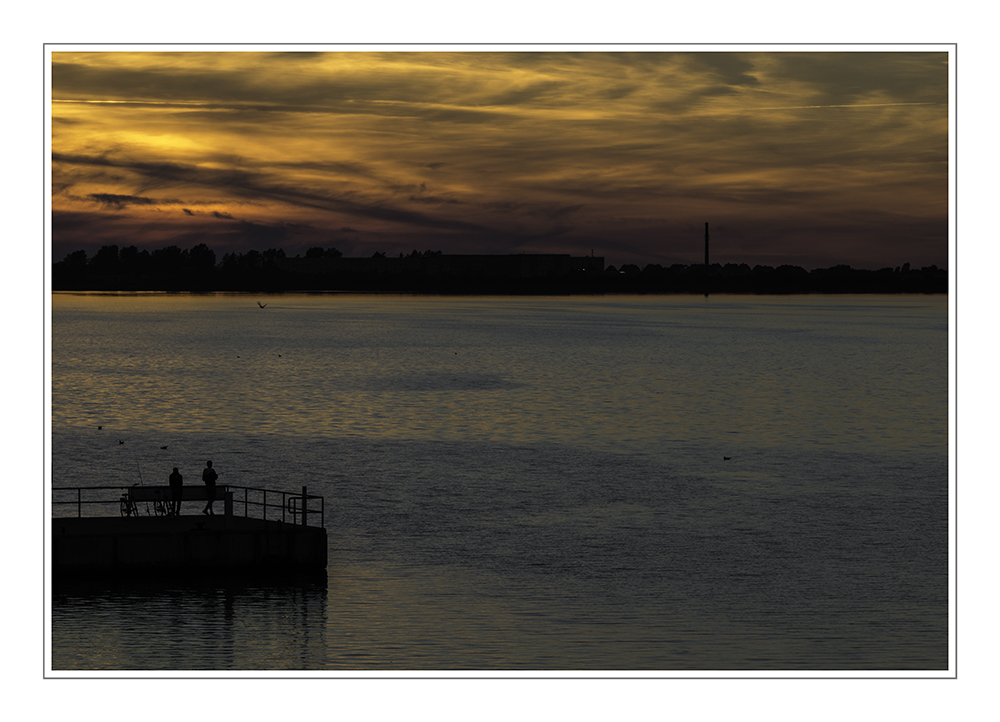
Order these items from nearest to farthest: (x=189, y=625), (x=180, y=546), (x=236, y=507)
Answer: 1. (x=189, y=625)
2. (x=180, y=546)
3. (x=236, y=507)

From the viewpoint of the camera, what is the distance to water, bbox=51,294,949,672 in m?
34.5

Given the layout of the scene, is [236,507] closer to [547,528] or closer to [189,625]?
[547,528]

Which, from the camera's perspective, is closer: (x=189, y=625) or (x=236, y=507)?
(x=189, y=625)

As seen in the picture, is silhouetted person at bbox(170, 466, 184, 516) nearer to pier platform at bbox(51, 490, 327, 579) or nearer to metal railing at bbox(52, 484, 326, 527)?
pier platform at bbox(51, 490, 327, 579)

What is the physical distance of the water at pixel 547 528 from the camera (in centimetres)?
3453

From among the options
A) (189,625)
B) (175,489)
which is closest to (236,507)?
(175,489)

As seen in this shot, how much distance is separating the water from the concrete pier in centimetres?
68

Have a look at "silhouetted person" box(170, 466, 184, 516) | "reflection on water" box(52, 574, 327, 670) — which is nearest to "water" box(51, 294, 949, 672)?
"reflection on water" box(52, 574, 327, 670)

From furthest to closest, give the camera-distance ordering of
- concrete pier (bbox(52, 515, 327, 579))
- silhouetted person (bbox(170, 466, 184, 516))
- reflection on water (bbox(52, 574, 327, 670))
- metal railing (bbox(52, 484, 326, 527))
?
1. metal railing (bbox(52, 484, 326, 527))
2. silhouetted person (bbox(170, 466, 184, 516))
3. concrete pier (bbox(52, 515, 327, 579))
4. reflection on water (bbox(52, 574, 327, 670))

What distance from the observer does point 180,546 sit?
121ft

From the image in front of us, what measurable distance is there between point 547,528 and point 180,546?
2137 cm

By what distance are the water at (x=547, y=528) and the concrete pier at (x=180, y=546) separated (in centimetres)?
68

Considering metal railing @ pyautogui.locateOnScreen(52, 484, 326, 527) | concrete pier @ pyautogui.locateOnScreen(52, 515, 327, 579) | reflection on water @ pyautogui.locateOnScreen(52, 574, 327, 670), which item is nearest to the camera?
reflection on water @ pyautogui.locateOnScreen(52, 574, 327, 670)

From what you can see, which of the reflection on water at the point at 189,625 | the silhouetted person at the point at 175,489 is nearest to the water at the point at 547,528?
the reflection on water at the point at 189,625
